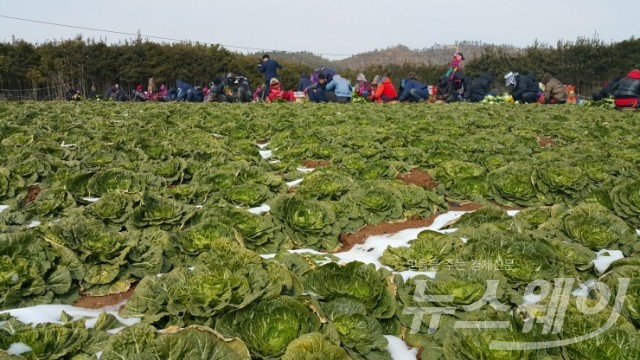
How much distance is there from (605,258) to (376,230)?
6.57ft

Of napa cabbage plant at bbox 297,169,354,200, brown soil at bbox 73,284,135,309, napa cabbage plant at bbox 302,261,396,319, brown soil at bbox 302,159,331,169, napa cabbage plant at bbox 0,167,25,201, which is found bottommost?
brown soil at bbox 73,284,135,309

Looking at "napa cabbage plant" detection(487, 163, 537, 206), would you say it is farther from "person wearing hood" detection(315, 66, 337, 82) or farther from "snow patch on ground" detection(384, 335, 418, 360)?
"person wearing hood" detection(315, 66, 337, 82)

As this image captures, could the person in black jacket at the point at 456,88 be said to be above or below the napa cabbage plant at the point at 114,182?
above

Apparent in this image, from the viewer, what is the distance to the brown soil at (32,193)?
17.3 ft

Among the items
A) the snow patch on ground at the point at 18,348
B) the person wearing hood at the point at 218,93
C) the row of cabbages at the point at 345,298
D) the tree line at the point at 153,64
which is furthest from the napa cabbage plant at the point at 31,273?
the tree line at the point at 153,64

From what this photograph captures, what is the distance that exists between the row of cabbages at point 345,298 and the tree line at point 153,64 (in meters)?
37.8

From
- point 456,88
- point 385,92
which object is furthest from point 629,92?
point 385,92

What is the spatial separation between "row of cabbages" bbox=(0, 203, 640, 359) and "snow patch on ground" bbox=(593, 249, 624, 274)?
6 centimetres

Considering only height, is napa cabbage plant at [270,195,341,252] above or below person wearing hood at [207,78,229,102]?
below

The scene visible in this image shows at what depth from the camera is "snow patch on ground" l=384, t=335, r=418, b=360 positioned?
2738 millimetres

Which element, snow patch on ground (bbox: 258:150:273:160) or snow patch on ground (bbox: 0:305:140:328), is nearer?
snow patch on ground (bbox: 0:305:140:328)

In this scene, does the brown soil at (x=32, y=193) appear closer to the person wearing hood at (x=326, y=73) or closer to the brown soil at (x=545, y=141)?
the brown soil at (x=545, y=141)

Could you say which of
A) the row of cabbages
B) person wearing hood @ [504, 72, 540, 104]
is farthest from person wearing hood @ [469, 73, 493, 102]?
the row of cabbages

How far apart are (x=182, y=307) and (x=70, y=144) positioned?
6.40 m
